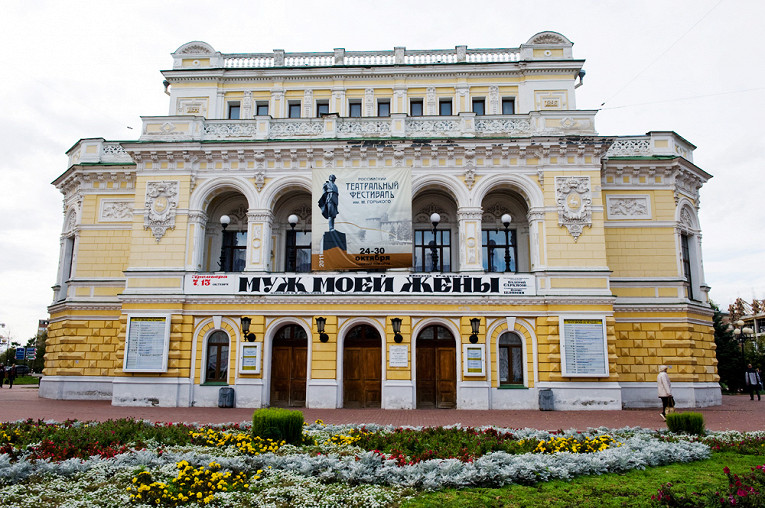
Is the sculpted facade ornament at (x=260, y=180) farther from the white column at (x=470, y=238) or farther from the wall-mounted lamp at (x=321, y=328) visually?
the white column at (x=470, y=238)

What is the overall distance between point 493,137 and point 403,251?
21.2 ft

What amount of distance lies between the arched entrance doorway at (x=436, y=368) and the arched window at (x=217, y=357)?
27.8 feet

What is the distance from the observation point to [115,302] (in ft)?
88.6

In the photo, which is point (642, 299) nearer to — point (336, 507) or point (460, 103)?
point (460, 103)

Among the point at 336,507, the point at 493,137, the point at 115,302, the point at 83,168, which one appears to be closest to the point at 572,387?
the point at 493,137

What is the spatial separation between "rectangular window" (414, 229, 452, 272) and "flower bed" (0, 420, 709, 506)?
13.3 metres

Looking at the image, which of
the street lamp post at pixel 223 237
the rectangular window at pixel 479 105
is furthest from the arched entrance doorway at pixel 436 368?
the rectangular window at pixel 479 105

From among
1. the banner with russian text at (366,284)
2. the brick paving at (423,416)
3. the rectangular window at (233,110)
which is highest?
the rectangular window at (233,110)

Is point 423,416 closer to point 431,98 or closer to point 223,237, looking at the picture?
point 223,237

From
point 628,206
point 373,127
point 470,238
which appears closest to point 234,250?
point 373,127

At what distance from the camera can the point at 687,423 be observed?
45.3 ft

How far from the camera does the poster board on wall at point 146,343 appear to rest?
23.6m

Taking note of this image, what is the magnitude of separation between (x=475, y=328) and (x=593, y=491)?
45.1ft

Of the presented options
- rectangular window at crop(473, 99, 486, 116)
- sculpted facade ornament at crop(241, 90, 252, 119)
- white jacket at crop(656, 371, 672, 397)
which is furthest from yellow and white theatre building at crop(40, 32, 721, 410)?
sculpted facade ornament at crop(241, 90, 252, 119)
